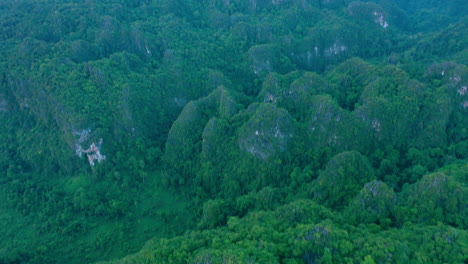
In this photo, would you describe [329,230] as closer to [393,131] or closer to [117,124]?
[393,131]

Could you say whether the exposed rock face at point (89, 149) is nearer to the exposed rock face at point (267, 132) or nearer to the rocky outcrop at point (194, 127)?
the rocky outcrop at point (194, 127)

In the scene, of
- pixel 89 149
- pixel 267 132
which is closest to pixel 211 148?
pixel 267 132

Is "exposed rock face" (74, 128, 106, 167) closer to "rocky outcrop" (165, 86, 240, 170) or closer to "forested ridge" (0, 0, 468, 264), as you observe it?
"forested ridge" (0, 0, 468, 264)

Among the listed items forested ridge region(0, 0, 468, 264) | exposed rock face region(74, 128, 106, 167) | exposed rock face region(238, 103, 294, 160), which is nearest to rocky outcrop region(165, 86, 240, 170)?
forested ridge region(0, 0, 468, 264)

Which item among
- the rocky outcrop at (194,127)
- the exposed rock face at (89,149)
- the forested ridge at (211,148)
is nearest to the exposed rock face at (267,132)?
the forested ridge at (211,148)

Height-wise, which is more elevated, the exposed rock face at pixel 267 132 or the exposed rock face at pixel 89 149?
the exposed rock face at pixel 267 132

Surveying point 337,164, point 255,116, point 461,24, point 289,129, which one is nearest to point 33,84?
point 255,116
